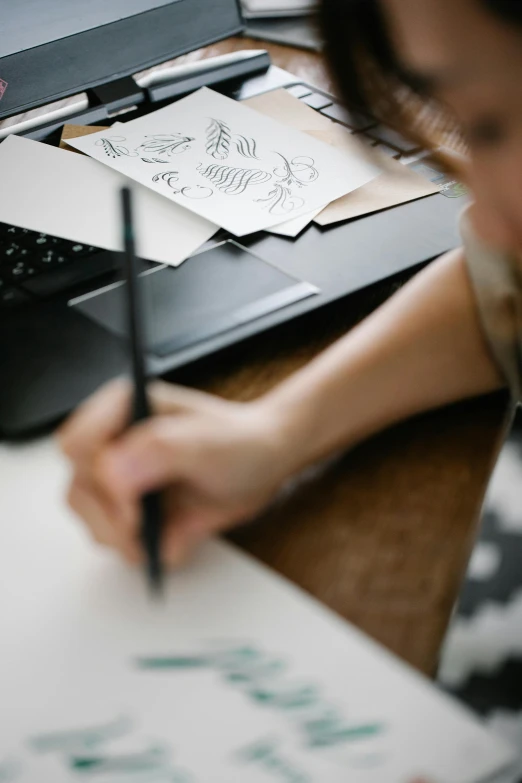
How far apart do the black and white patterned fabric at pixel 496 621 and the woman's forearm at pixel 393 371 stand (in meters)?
0.11

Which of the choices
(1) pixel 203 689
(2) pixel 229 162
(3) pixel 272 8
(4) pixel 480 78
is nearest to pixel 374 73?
(4) pixel 480 78

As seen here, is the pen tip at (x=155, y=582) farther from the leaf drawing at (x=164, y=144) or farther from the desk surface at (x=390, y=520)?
the leaf drawing at (x=164, y=144)

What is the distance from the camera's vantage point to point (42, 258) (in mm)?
498

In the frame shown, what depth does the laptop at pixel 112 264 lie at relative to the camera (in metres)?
0.43

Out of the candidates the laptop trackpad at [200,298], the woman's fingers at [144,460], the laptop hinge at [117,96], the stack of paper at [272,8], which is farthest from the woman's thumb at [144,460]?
the stack of paper at [272,8]

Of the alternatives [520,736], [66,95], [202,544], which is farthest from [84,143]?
[520,736]

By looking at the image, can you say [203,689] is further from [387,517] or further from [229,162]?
[229,162]

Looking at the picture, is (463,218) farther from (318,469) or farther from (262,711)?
(262,711)

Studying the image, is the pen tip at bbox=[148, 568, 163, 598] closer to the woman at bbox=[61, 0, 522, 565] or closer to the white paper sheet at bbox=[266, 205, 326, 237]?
the woman at bbox=[61, 0, 522, 565]

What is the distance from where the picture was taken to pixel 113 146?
0.61m

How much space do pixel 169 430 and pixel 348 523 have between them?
0.09 m

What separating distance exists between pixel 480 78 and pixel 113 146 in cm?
36

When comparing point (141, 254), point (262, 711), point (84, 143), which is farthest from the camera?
point (84, 143)

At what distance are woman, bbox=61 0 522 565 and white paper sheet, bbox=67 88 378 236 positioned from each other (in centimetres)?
12
